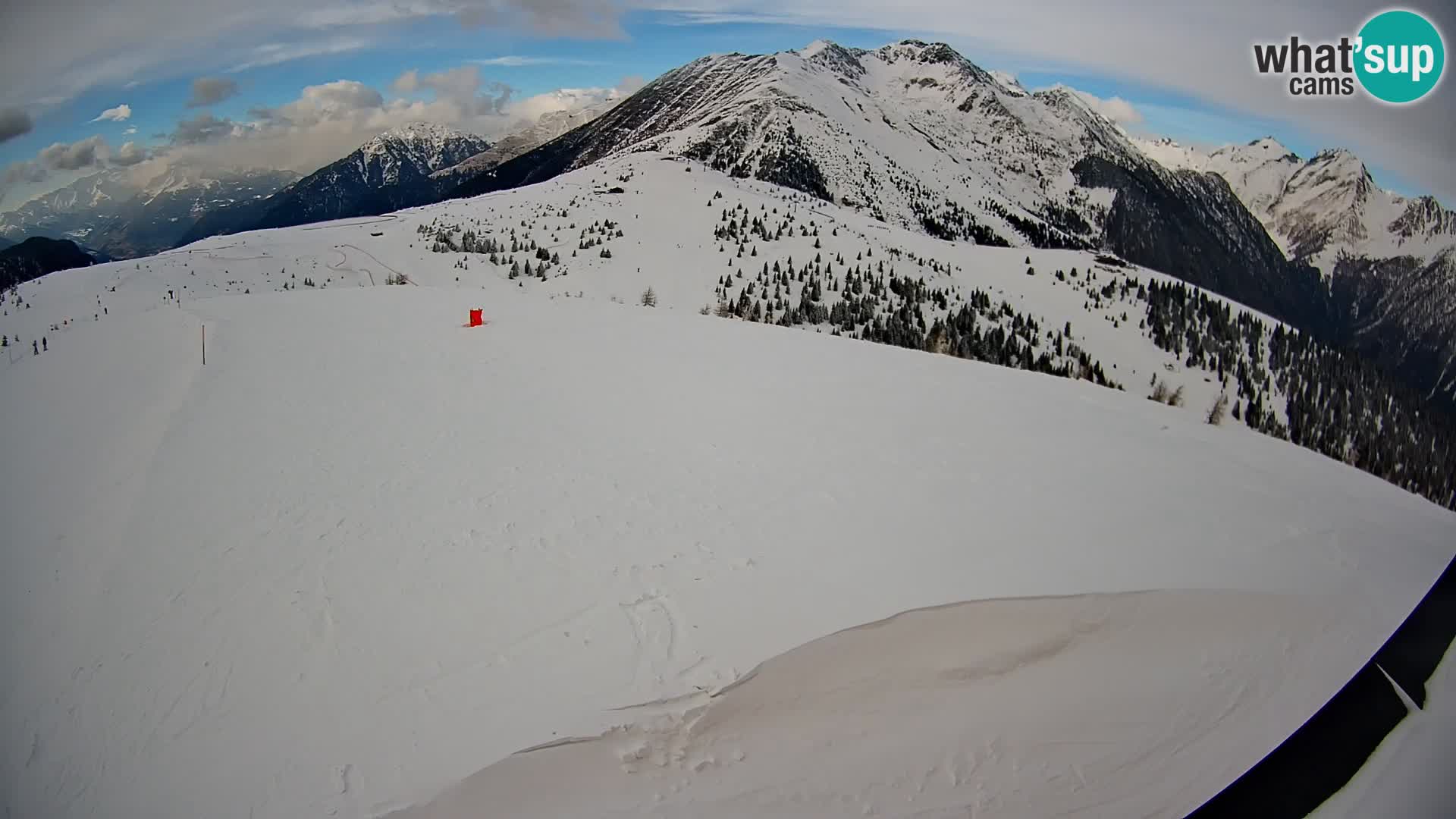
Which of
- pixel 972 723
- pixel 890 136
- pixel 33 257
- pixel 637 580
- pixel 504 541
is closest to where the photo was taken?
pixel 972 723

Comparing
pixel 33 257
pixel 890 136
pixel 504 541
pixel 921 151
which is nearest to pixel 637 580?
pixel 504 541

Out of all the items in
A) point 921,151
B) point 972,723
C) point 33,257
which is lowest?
point 972,723

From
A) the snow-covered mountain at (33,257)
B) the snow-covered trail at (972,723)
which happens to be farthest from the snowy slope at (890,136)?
the snow-covered trail at (972,723)

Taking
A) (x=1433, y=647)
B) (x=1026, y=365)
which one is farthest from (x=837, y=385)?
(x=1026, y=365)

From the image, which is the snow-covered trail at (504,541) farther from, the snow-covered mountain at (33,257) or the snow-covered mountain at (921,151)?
the snow-covered mountain at (921,151)

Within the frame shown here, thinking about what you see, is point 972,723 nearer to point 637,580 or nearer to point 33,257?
point 637,580

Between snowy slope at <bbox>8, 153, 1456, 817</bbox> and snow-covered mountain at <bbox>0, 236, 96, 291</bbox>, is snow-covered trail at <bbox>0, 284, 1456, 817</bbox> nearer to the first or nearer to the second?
snowy slope at <bbox>8, 153, 1456, 817</bbox>

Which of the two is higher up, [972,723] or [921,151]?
[921,151]
